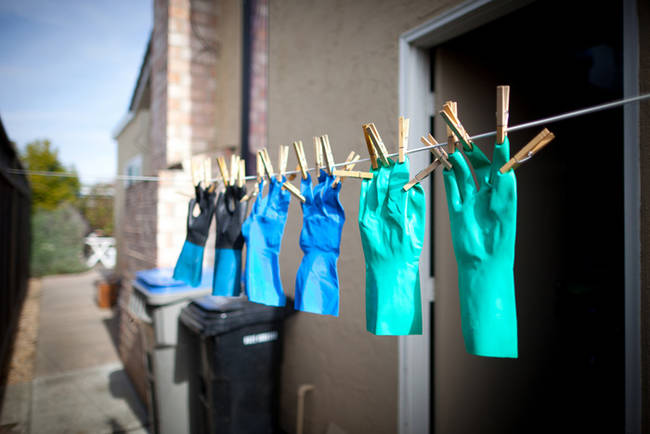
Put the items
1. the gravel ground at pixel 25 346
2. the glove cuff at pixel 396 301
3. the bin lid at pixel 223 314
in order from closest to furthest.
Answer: the glove cuff at pixel 396 301 → the bin lid at pixel 223 314 → the gravel ground at pixel 25 346

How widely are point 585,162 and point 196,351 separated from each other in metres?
3.67

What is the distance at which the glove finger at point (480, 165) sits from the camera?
3.31 ft

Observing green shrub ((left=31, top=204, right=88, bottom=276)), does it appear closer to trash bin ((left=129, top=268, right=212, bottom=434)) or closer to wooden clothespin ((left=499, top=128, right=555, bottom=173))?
trash bin ((left=129, top=268, right=212, bottom=434))

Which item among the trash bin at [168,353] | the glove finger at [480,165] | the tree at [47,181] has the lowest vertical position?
the trash bin at [168,353]

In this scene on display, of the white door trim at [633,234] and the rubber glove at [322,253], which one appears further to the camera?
the rubber glove at [322,253]

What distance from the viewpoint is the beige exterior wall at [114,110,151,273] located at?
6449mm

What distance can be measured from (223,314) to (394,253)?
1.66 meters

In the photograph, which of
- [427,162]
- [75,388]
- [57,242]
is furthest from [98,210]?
[427,162]

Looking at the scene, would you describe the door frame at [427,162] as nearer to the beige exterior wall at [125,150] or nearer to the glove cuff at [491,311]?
the glove cuff at [491,311]

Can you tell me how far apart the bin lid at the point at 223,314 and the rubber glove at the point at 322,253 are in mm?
1241

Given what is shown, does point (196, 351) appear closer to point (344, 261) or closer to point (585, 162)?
point (344, 261)

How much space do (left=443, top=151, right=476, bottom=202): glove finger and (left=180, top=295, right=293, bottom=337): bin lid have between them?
6.15ft

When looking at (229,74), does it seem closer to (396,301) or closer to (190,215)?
(190,215)

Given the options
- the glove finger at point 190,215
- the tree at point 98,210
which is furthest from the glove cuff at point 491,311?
the tree at point 98,210
